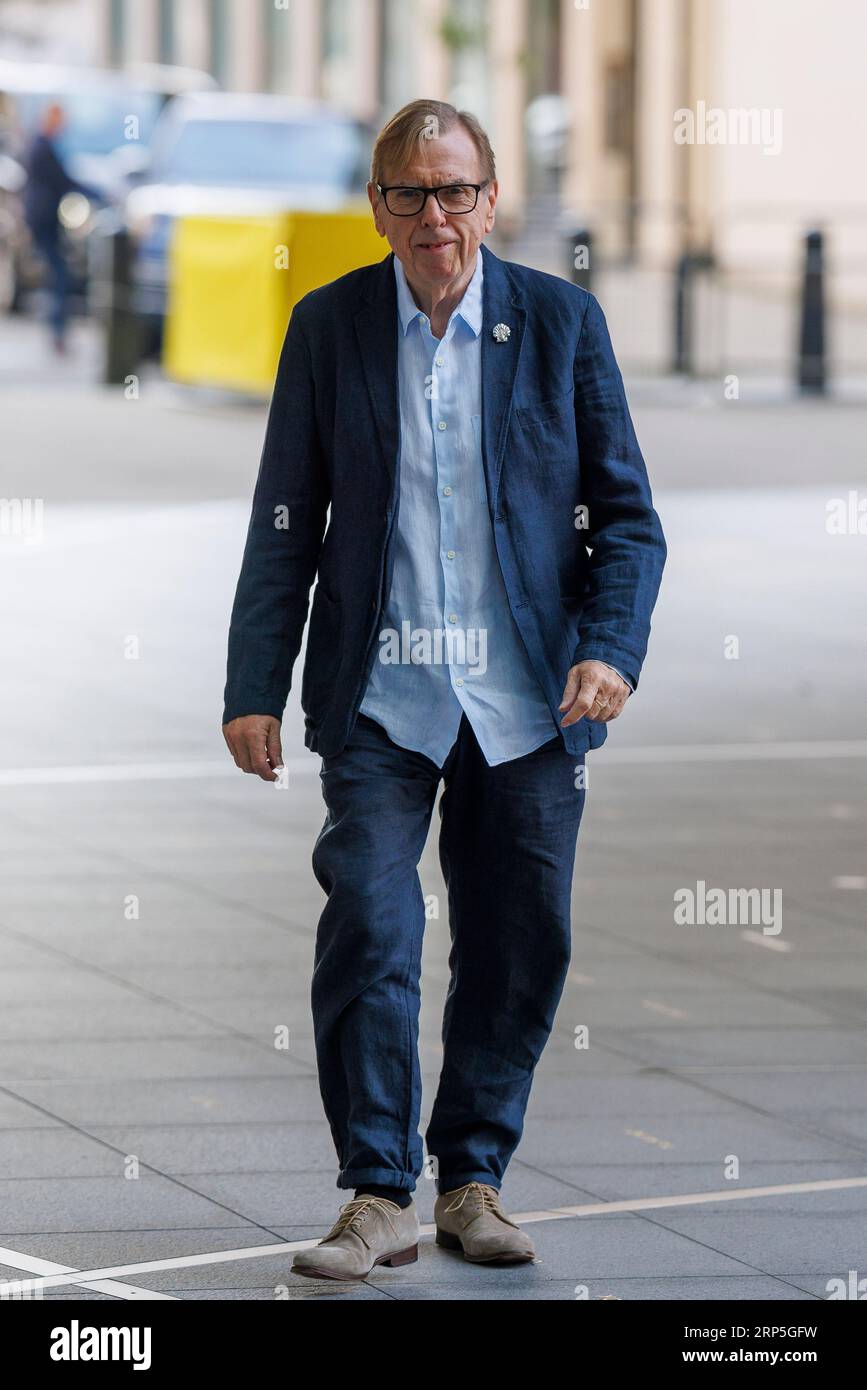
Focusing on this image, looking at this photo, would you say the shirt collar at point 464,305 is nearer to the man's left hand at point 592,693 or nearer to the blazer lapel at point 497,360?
the blazer lapel at point 497,360

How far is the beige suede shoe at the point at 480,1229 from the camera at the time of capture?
4.51 metres

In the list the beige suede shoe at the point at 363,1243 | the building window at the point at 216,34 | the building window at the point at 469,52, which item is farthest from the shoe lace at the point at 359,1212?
the building window at the point at 216,34

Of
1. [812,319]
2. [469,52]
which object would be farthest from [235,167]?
[469,52]

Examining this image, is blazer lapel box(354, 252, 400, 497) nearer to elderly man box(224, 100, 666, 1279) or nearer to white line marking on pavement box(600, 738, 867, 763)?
elderly man box(224, 100, 666, 1279)

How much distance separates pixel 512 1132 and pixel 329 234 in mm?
15520

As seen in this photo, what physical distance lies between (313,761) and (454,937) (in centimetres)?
463

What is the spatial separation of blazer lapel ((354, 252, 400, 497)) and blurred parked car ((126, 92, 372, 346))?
19.1 meters

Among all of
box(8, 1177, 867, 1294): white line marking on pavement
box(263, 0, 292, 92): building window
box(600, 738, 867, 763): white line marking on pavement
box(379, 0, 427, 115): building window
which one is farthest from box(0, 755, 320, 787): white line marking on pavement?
box(263, 0, 292, 92): building window

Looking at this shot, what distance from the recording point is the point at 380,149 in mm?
4461

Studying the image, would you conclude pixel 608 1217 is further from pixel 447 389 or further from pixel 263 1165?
pixel 447 389

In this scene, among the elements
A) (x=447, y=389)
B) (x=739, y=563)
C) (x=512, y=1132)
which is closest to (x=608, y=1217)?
(x=512, y=1132)

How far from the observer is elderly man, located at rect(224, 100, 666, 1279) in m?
4.46

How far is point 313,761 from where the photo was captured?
9.30 metres

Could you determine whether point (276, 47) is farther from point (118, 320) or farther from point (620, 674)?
point (620, 674)
